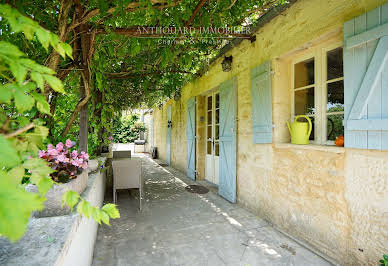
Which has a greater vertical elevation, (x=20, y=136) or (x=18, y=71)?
(x=18, y=71)

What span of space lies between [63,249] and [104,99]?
11.1 ft

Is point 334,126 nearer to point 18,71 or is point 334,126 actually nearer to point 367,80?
point 367,80

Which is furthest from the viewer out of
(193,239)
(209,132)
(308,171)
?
(209,132)

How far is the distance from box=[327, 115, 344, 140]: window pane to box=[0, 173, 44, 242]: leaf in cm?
259

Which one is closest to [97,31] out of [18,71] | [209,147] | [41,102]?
Result: [41,102]

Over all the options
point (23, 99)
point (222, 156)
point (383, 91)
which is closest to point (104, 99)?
point (222, 156)

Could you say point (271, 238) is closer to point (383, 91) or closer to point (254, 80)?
point (383, 91)

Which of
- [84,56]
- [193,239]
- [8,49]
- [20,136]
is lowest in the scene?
[193,239]

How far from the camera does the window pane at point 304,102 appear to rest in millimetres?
2562

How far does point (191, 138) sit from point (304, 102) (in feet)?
11.7

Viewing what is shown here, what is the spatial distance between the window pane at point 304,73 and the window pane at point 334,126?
0.52 metres

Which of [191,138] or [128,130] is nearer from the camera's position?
[191,138]

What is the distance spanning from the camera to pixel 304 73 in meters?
2.70

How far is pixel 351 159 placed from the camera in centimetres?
193
